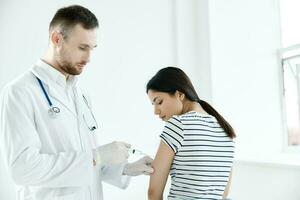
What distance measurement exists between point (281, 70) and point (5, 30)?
207 cm

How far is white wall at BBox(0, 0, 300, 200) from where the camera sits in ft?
6.98

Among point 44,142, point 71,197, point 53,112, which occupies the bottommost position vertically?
point 71,197

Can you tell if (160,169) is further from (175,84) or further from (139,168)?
(175,84)

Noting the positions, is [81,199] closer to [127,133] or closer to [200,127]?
[200,127]

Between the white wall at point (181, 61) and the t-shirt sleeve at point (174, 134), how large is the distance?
1130mm

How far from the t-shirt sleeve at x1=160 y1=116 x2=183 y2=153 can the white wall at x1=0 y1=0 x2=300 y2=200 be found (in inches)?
44.5

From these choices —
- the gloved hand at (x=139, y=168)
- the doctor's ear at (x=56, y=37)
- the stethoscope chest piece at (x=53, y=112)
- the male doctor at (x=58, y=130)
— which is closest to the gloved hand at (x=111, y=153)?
the male doctor at (x=58, y=130)

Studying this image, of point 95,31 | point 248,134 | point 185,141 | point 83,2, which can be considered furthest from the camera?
point 248,134

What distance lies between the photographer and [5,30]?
205 cm

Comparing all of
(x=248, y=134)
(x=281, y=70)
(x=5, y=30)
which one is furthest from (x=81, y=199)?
(x=281, y=70)

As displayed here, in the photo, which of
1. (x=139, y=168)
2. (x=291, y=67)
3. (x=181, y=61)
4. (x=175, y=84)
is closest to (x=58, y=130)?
(x=139, y=168)

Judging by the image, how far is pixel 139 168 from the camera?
1.46 meters

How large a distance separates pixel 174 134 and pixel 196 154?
107 millimetres

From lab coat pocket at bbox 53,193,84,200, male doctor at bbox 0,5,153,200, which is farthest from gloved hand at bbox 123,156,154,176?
lab coat pocket at bbox 53,193,84,200
